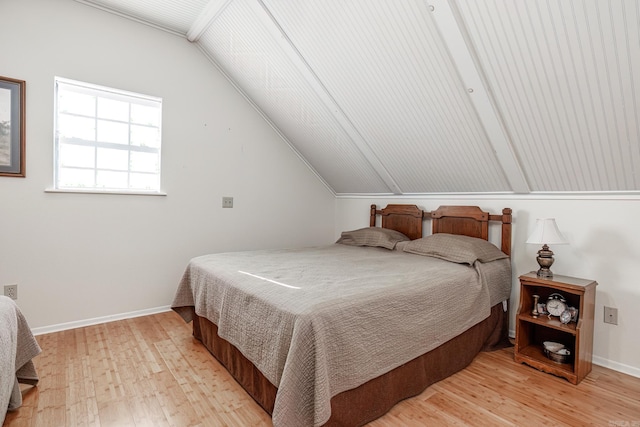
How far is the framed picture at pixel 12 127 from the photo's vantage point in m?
2.35

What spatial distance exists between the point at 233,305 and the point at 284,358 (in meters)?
0.54

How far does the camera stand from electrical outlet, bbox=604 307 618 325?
2.15m

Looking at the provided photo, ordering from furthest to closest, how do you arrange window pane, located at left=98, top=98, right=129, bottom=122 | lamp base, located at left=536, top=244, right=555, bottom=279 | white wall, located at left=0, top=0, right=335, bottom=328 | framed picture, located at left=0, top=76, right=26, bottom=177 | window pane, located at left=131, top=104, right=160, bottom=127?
window pane, located at left=131, top=104, right=160, bottom=127 < window pane, located at left=98, top=98, right=129, bottom=122 < white wall, located at left=0, top=0, right=335, bottom=328 < framed picture, located at left=0, top=76, right=26, bottom=177 < lamp base, located at left=536, top=244, right=555, bottom=279

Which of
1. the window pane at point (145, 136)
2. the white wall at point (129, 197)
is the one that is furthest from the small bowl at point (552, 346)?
the window pane at point (145, 136)

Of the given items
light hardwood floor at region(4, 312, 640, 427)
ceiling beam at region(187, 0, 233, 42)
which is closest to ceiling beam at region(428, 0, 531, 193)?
light hardwood floor at region(4, 312, 640, 427)

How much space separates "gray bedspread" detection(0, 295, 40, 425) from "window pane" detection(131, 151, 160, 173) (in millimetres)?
1653

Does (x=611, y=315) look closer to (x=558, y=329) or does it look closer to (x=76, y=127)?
(x=558, y=329)

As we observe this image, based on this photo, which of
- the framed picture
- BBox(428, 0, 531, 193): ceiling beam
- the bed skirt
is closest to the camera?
the bed skirt

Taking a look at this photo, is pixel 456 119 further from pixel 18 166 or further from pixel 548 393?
pixel 18 166

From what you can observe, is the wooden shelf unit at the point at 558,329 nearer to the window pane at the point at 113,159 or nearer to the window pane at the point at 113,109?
the window pane at the point at 113,159

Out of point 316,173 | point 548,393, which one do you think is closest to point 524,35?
point 548,393

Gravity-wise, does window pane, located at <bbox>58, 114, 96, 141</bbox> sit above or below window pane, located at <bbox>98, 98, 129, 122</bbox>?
below

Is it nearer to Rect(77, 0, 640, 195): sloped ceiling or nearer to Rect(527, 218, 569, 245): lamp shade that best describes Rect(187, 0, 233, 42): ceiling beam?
Rect(77, 0, 640, 195): sloped ceiling

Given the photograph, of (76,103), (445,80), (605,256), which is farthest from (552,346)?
(76,103)
